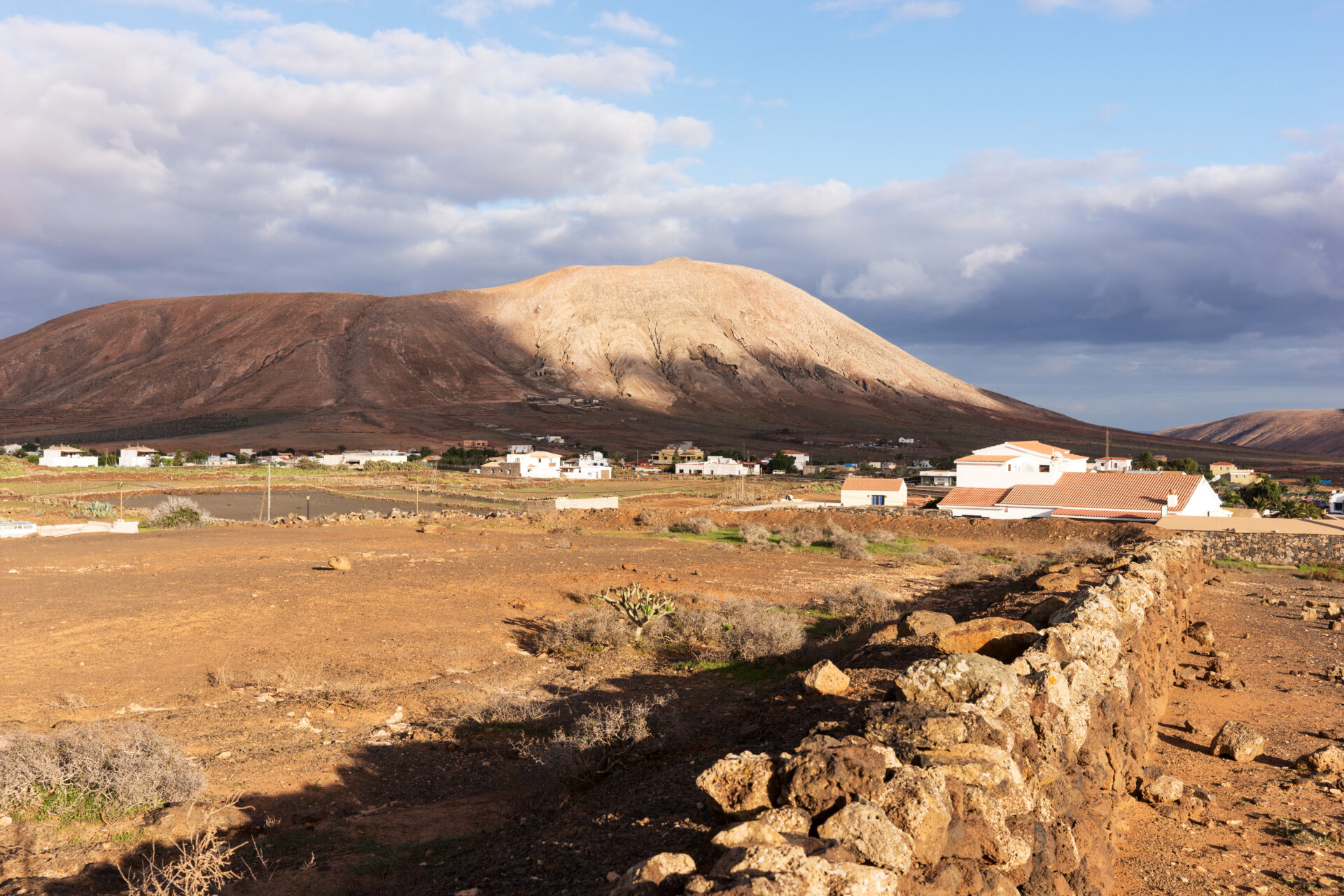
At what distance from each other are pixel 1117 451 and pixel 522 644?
139 metres

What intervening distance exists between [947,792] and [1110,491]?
144 feet

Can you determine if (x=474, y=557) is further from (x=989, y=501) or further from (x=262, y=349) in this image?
(x=262, y=349)

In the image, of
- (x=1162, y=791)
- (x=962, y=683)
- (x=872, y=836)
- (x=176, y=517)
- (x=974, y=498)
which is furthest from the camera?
→ (x=974, y=498)

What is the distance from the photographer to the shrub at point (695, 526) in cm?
3634

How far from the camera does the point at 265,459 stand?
96.1 metres

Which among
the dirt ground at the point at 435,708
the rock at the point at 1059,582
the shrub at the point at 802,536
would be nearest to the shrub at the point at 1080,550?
the dirt ground at the point at 435,708

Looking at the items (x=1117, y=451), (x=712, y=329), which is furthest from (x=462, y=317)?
(x=1117, y=451)

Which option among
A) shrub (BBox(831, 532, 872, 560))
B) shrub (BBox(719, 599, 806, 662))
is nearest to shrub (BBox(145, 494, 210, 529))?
shrub (BBox(831, 532, 872, 560))

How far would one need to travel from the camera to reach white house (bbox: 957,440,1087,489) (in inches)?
1980

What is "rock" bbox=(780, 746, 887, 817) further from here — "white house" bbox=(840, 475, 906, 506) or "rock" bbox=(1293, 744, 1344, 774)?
"white house" bbox=(840, 475, 906, 506)

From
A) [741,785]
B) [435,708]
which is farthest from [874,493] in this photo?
[741,785]

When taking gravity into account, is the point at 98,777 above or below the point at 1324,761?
below

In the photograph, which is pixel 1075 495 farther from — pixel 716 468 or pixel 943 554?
pixel 716 468

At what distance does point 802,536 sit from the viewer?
108ft
